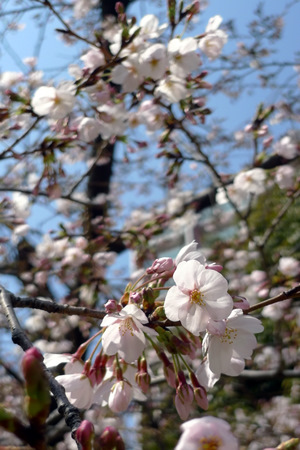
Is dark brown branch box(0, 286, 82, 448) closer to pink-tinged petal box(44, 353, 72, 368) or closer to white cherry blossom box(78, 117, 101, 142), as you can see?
pink-tinged petal box(44, 353, 72, 368)

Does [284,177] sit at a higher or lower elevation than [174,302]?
lower

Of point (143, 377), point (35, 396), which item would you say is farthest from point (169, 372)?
point (35, 396)

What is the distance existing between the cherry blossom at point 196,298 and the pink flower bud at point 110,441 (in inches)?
13.6

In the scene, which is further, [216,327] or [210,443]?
[216,327]

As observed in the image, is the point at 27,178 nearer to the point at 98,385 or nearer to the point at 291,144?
the point at 291,144

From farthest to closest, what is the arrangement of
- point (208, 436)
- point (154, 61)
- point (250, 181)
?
point (250, 181) → point (154, 61) → point (208, 436)

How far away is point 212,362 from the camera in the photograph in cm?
94

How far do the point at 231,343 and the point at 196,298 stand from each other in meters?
0.15

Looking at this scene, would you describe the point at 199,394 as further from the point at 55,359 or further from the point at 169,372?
the point at 55,359

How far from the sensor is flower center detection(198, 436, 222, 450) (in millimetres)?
581

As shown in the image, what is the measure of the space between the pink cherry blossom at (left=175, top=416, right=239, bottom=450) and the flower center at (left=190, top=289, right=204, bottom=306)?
0.33m

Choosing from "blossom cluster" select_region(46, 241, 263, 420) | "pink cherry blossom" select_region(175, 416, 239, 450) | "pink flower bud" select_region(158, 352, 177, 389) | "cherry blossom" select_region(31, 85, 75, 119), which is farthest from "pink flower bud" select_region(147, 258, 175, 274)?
"cherry blossom" select_region(31, 85, 75, 119)

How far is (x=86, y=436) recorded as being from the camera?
559mm

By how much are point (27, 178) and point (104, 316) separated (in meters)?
4.37
